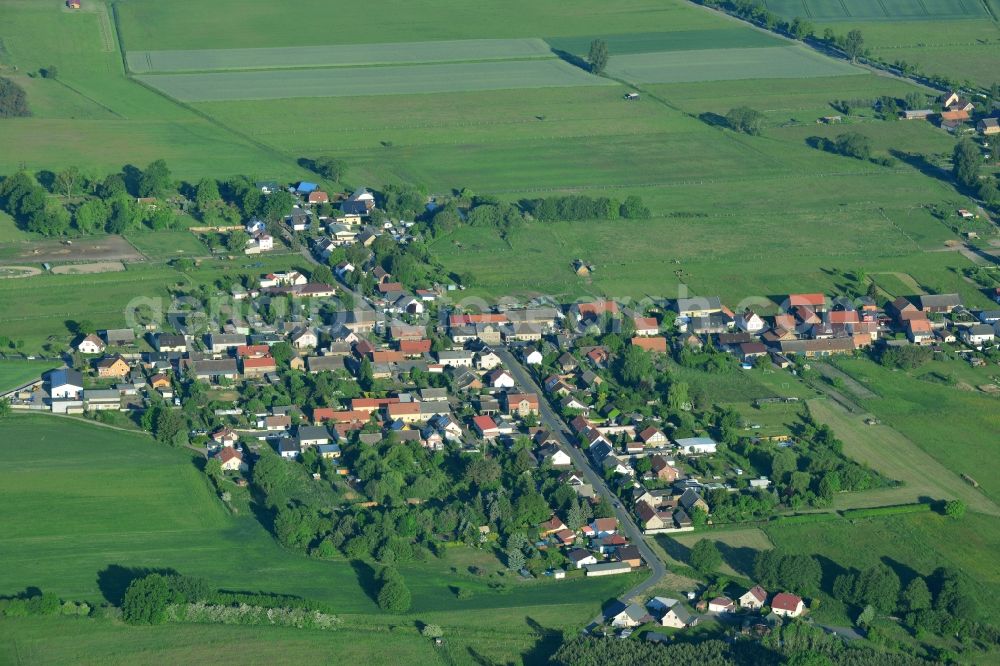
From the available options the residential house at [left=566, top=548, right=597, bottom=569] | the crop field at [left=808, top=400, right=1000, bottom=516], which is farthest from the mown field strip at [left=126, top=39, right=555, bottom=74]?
the residential house at [left=566, top=548, right=597, bottom=569]

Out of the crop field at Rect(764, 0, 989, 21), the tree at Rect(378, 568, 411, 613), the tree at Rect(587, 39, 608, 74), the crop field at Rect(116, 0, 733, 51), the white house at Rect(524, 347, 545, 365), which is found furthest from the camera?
the crop field at Rect(764, 0, 989, 21)

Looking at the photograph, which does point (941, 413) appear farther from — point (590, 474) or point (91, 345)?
point (91, 345)

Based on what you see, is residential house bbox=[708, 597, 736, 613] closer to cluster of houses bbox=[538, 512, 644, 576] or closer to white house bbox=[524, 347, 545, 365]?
cluster of houses bbox=[538, 512, 644, 576]

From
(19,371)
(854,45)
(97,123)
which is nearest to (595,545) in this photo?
(19,371)

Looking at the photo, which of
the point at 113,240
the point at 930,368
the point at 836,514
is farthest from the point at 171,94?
the point at 836,514

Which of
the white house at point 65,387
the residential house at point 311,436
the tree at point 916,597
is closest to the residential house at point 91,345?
the white house at point 65,387

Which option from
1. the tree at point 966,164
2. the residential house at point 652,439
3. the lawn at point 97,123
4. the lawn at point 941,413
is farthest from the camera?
the lawn at point 97,123

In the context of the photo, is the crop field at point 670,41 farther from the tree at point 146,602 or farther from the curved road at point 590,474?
the tree at point 146,602
